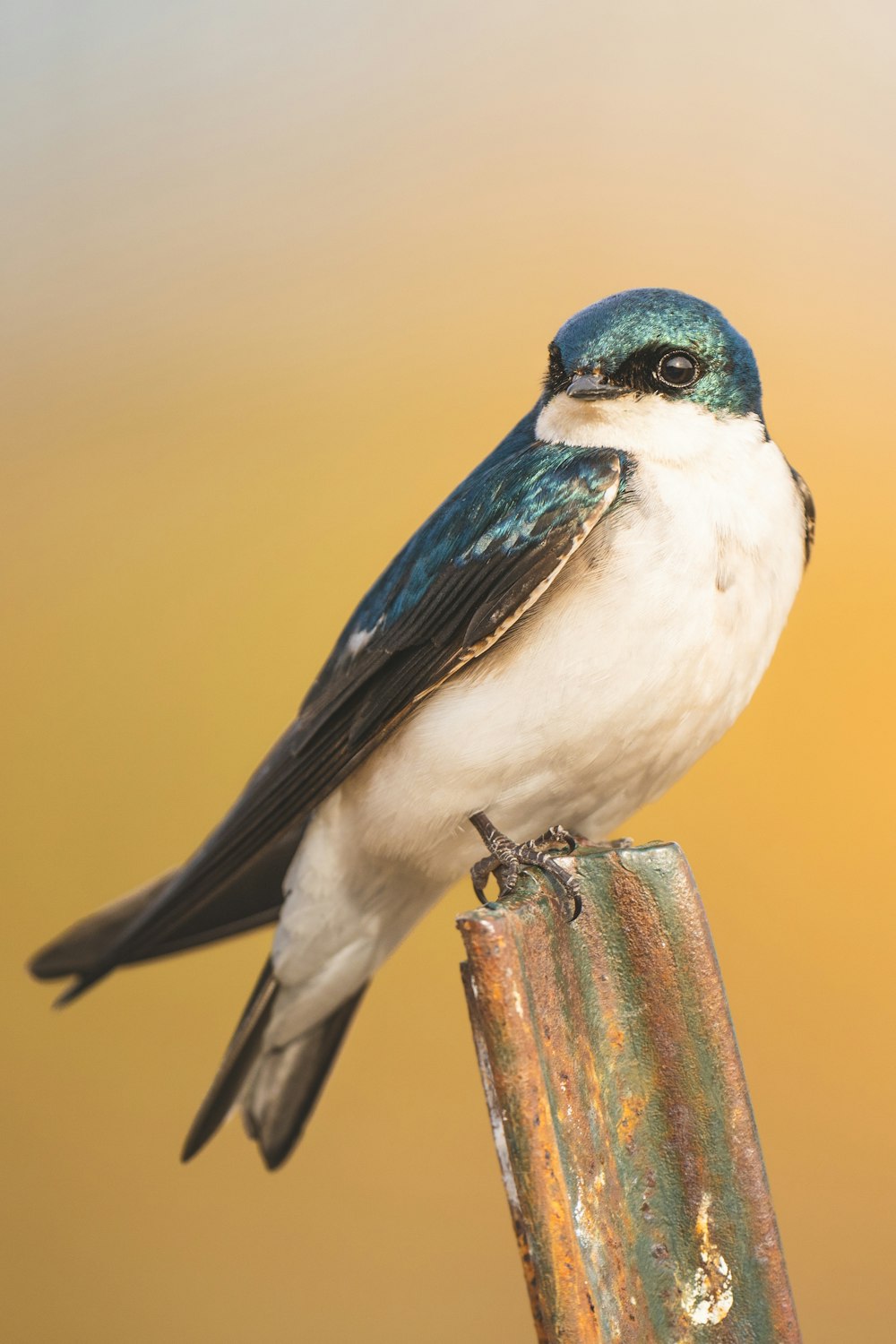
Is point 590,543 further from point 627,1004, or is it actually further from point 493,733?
point 627,1004

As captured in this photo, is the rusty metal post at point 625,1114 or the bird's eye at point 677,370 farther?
the bird's eye at point 677,370

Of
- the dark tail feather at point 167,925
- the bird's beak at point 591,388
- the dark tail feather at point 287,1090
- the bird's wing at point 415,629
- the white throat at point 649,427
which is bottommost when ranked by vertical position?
the dark tail feather at point 287,1090

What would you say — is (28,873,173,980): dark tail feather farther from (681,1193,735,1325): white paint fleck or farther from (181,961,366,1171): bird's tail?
(681,1193,735,1325): white paint fleck

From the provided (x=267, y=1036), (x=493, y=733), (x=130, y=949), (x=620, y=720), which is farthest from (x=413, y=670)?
(x=267, y=1036)

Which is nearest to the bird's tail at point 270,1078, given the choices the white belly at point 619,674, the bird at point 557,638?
the bird at point 557,638

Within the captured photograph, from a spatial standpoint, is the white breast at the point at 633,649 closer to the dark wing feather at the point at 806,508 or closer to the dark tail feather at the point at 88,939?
the dark wing feather at the point at 806,508

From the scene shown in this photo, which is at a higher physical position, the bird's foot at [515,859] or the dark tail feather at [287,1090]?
the bird's foot at [515,859]

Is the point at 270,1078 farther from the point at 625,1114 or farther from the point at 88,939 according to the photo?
the point at 625,1114

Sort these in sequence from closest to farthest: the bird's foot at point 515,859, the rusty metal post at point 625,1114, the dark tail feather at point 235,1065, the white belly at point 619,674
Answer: the rusty metal post at point 625,1114, the bird's foot at point 515,859, the white belly at point 619,674, the dark tail feather at point 235,1065
